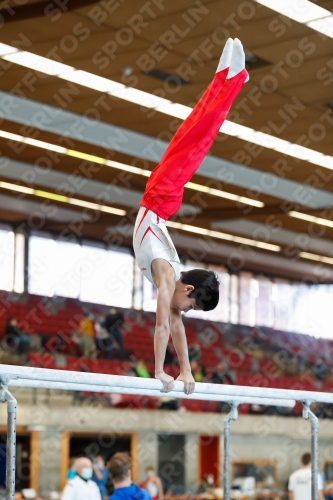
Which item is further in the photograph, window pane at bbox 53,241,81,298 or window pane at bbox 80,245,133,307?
window pane at bbox 80,245,133,307

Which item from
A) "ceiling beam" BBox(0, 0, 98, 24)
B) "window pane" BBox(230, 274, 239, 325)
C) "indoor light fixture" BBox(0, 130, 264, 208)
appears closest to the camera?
"ceiling beam" BBox(0, 0, 98, 24)

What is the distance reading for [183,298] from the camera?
4137 mm

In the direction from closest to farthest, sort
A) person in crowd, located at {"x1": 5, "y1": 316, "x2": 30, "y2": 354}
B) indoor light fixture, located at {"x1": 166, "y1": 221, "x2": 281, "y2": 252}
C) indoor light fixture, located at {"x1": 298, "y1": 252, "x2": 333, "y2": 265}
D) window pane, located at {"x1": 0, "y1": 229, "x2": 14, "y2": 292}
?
person in crowd, located at {"x1": 5, "y1": 316, "x2": 30, "y2": 354}
window pane, located at {"x1": 0, "y1": 229, "x2": 14, "y2": 292}
indoor light fixture, located at {"x1": 166, "y1": 221, "x2": 281, "y2": 252}
indoor light fixture, located at {"x1": 298, "y1": 252, "x2": 333, "y2": 265}

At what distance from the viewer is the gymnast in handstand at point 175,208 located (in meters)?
4.11

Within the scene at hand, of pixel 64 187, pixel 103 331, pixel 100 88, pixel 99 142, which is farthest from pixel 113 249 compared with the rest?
pixel 100 88

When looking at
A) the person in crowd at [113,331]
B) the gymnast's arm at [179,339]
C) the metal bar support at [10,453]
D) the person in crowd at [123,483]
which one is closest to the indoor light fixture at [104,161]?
the person in crowd at [113,331]

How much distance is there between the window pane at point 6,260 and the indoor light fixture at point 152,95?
8.03 m

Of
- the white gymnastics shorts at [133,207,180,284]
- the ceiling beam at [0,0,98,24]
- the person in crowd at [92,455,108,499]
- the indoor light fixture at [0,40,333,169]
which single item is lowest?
the person in crowd at [92,455,108,499]

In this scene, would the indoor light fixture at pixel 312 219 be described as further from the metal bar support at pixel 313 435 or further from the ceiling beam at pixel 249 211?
the metal bar support at pixel 313 435

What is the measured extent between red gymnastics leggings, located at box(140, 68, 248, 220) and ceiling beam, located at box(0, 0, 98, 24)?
4322 mm

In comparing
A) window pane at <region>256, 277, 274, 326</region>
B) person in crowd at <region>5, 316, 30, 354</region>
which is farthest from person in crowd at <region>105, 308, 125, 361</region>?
window pane at <region>256, 277, 274, 326</region>

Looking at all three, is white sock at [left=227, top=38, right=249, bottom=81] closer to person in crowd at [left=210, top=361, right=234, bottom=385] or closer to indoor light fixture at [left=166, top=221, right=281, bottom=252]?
person in crowd at [left=210, top=361, right=234, bottom=385]

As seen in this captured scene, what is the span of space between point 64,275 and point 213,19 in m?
11.7

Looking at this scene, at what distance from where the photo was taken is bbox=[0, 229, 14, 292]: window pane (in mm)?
18500
